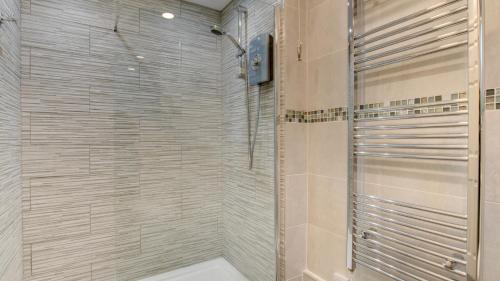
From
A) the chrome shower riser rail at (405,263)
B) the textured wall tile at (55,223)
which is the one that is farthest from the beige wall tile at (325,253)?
the textured wall tile at (55,223)

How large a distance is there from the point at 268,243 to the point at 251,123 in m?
0.76

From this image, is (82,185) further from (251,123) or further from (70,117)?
(251,123)

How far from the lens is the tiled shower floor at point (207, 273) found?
1.87 m

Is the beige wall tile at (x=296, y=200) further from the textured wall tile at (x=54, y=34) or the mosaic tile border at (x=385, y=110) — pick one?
the textured wall tile at (x=54, y=34)

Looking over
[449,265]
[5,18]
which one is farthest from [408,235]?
[5,18]

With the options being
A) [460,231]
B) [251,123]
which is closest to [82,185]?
[251,123]

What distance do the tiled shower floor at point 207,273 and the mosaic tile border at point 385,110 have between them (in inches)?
47.2

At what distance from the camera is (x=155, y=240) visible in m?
1.85

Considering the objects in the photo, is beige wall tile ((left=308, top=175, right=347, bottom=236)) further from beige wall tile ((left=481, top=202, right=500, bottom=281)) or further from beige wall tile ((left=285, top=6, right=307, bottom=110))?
beige wall tile ((left=481, top=202, right=500, bottom=281))

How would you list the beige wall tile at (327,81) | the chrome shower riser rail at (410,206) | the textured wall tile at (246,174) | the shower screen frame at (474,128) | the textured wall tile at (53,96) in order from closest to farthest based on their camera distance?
the shower screen frame at (474,128) → the chrome shower riser rail at (410,206) → the beige wall tile at (327,81) → the textured wall tile at (53,96) → the textured wall tile at (246,174)

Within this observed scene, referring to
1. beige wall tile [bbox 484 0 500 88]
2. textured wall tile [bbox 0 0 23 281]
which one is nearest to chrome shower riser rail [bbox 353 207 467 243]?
beige wall tile [bbox 484 0 500 88]

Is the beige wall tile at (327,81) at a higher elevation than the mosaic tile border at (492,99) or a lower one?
higher

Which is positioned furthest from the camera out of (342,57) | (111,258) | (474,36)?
(111,258)

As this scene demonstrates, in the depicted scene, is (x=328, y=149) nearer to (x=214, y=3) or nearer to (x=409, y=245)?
(x=409, y=245)
